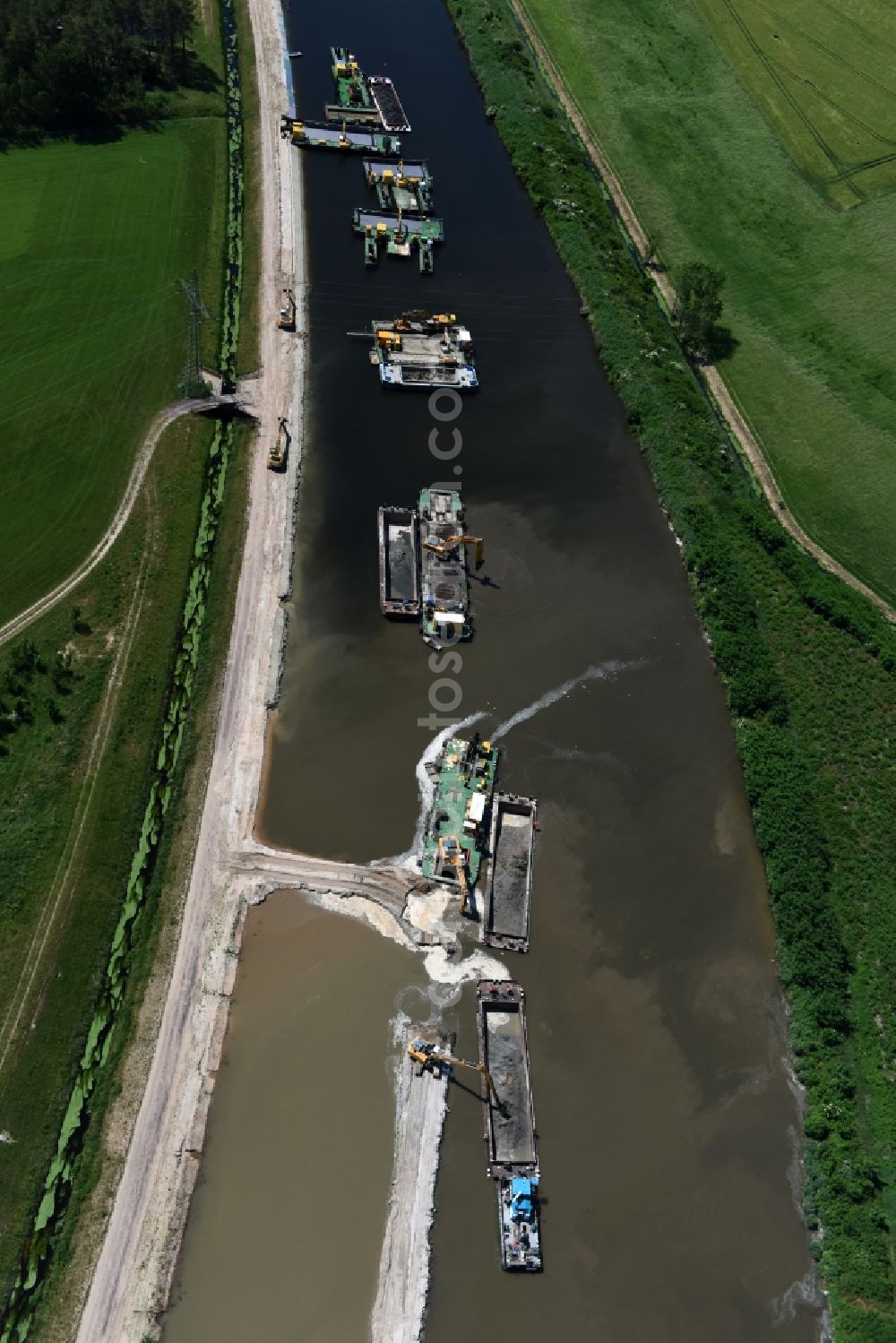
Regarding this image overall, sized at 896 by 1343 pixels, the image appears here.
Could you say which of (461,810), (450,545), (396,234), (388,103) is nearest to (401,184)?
(396,234)

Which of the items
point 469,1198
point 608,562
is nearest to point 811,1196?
point 469,1198

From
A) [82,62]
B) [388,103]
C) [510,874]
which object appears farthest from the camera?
[388,103]

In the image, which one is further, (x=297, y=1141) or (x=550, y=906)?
(x=550, y=906)

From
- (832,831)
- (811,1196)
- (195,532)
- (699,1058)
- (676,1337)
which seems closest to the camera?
(676,1337)

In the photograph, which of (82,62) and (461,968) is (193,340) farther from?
(461,968)

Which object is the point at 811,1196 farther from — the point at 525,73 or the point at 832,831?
the point at 525,73
